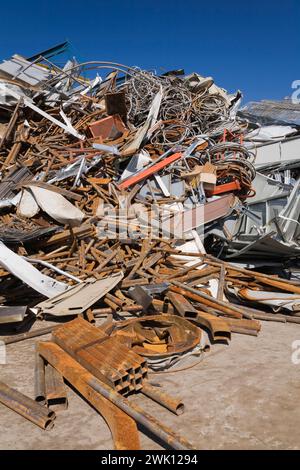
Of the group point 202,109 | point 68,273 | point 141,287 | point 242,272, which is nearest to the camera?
point 141,287

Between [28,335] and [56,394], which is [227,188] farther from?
[56,394]

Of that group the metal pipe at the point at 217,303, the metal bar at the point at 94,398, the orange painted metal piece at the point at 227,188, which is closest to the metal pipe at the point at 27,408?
the metal bar at the point at 94,398

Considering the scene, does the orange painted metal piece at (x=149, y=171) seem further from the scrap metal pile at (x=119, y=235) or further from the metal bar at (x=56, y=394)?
the metal bar at (x=56, y=394)

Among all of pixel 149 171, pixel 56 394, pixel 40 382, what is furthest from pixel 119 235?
pixel 56 394

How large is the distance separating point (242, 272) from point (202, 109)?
5775 mm

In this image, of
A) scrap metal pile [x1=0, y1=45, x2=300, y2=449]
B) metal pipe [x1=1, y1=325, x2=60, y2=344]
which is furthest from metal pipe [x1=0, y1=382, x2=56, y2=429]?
metal pipe [x1=1, y1=325, x2=60, y2=344]

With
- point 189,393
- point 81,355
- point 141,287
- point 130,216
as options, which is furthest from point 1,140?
point 189,393

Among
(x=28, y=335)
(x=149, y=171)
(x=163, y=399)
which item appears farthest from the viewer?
(x=149, y=171)

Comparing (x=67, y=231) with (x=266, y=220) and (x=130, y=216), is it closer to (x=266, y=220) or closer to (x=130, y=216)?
(x=130, y=216)

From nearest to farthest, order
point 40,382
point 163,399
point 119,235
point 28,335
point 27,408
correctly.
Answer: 1. point 27,408
2. point 163,399
3. point 40,382
4. point 28,335
5. point 119,235

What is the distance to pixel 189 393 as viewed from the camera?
10.6 feet

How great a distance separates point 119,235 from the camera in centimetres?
620

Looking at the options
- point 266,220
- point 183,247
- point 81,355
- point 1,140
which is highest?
point 1,140

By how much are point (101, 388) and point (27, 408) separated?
0.55m
